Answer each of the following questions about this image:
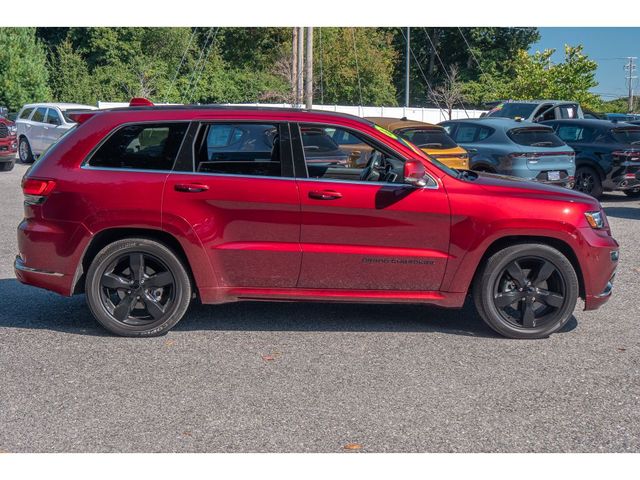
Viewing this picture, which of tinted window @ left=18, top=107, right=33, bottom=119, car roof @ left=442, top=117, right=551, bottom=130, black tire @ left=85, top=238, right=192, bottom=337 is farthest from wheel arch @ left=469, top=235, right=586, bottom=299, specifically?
tinted window @ left=18, top=107, right=33, bottom=119

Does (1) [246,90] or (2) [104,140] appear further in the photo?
(1) [246,90]

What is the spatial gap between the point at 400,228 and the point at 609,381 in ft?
6.19

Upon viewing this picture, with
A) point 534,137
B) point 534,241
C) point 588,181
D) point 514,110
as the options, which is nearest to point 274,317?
point 534,241

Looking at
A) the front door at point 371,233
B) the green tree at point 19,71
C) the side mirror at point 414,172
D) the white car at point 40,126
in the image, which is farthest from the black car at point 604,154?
the green tree at point 19,71

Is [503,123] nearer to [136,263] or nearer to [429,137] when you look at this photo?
[429,137]

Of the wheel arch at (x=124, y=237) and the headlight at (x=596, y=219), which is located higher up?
the headlight at (x=596, y=219)

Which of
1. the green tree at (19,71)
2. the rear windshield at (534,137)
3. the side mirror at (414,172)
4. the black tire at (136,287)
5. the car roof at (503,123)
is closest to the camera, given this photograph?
the side mirror at (414,172)

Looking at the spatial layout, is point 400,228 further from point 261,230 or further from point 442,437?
point 442,437

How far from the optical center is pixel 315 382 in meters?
5.59

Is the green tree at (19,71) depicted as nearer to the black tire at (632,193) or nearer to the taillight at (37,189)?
the black tire at (632,193)

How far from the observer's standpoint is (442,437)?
4.66 m

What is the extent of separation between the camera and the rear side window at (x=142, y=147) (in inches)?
262

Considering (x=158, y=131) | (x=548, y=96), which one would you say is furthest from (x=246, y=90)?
(x=158, y=131)

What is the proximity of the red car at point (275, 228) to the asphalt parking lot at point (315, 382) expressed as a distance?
14.2 inches
